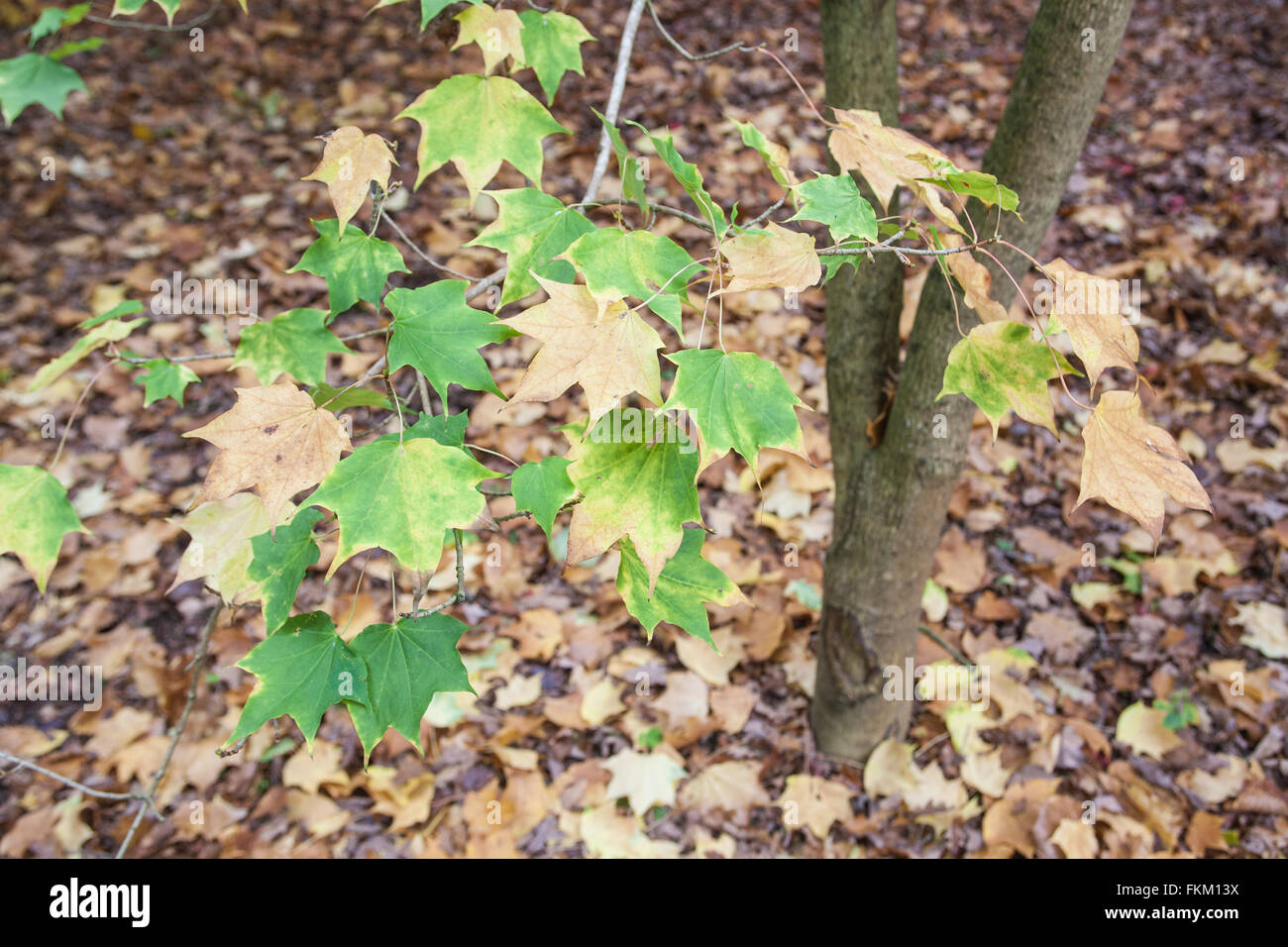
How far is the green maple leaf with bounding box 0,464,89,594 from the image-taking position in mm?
1440

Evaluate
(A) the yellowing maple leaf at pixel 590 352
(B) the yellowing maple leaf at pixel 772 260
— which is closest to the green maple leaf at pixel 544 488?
(A) the yellowing maple leaf at pixel 590 352

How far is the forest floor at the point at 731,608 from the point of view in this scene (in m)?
2.46

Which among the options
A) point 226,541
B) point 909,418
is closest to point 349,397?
point 226,541

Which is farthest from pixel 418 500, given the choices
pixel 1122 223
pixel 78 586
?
pixel 1122 223

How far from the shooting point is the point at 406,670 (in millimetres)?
1306

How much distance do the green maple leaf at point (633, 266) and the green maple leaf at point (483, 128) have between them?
1.20 ft

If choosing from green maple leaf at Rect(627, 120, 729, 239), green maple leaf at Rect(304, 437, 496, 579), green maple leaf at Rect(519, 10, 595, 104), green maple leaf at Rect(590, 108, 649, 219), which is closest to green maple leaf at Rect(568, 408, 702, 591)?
green maple leaf at Rect(304, 437, 496, 579)

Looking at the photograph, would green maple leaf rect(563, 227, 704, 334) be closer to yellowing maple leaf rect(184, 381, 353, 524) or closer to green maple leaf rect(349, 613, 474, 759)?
yellowing maple leaf rect(184, 381, 353, 524)

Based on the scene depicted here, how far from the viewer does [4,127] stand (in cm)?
482

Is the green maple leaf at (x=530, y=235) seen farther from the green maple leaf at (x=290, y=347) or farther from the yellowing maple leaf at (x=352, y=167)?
the green maple leaf at (x=290, y=347)

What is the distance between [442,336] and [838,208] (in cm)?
62

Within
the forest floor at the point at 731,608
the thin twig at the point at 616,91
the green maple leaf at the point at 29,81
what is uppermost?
the green maple leaf at the point at 29,81

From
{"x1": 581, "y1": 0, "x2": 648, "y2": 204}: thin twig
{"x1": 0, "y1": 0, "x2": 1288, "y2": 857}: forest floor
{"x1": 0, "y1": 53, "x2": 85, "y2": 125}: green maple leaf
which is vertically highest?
{"x1": 0, "y1": 53, "x2": 85, "y2": 125}: green maple leaf

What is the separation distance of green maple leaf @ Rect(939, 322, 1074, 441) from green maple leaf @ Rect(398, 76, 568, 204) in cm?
79
